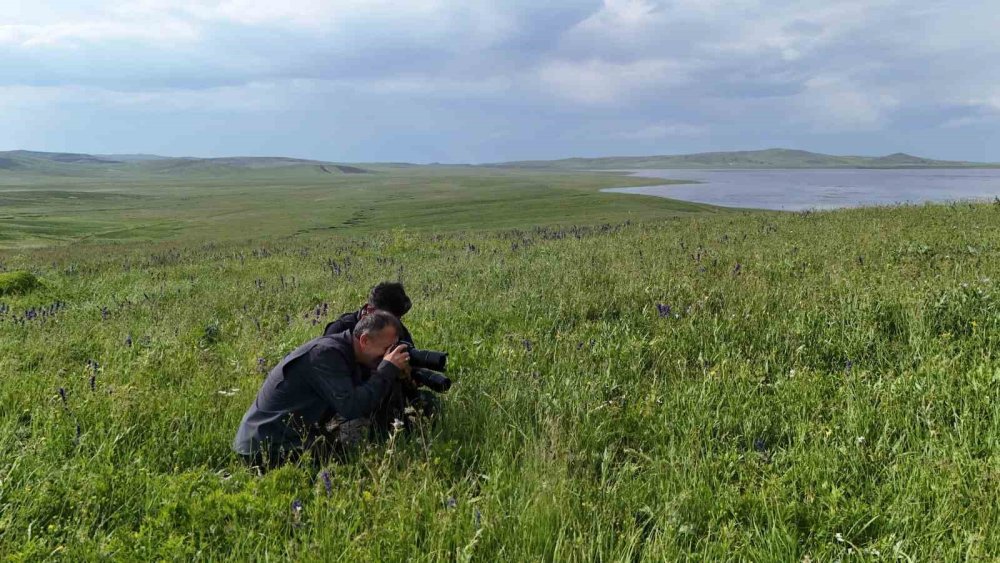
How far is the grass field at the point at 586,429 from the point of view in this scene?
9.19ft

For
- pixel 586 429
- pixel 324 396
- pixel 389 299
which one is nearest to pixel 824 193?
pixel 389 299

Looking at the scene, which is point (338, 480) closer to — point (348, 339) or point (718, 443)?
point (348, 339)

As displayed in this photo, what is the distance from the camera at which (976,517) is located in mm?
2734

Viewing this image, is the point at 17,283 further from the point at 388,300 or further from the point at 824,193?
the point at 824,193

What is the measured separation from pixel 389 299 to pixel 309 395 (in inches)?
50.5

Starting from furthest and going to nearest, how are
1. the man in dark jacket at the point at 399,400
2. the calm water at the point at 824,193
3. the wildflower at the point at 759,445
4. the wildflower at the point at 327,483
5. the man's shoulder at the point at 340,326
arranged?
the calm water at the point at 824,193
the man's shoulder at the point at 340,326
the man in dark jacket at the point at 399,400
the wildflower at the point at 759,445
the wildflower at the point at 327,483

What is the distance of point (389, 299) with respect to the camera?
5.02 meters

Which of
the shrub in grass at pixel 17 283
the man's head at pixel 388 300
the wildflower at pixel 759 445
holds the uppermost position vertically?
the man's head at pixel 388 300

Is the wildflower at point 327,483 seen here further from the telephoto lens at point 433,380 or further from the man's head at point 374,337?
the telephoto lens at point 433,380

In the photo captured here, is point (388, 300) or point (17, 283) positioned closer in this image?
point (388, 300)

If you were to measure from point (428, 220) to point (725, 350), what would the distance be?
4370 cm

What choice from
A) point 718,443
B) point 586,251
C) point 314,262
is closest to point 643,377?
point 718,443

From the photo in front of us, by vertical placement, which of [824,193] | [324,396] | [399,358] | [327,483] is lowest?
[327,483]

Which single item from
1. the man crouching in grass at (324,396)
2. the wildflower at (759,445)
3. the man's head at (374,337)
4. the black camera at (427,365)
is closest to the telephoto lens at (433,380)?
the black camera at (427,365)
